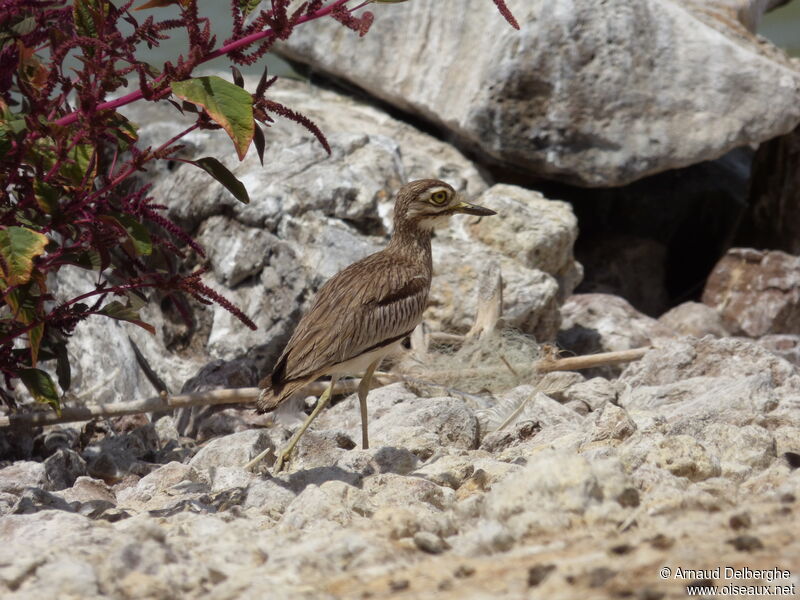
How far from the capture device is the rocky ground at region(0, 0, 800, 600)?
3.03 meters

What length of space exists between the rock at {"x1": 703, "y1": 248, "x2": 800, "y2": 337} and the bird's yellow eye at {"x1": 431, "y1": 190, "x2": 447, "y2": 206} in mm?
2992

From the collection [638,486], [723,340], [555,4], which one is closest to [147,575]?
[638,486]

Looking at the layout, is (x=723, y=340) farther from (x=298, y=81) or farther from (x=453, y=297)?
(x=298, y=81)

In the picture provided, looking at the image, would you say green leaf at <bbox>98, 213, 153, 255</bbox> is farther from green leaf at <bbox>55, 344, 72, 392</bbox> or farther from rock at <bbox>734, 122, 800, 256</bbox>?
rock at <bbox>734, 122, 800, 256</bbox>

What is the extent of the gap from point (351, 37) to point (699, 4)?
2346 millimetres

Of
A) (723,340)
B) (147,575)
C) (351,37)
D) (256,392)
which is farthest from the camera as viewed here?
(351,37)

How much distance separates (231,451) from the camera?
482 centimetres

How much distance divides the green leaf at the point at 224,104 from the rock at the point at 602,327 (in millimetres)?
3601

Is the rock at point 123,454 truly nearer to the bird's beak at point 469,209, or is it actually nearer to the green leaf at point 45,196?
the green leaf at point 45,196

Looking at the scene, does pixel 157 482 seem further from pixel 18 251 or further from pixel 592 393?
pixel 592 393

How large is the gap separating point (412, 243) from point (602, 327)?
6.64 ft

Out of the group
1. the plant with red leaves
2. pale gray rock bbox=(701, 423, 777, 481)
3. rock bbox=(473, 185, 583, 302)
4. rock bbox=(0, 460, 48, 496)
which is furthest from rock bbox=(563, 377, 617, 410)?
rock bbox=(0, 460, 48, 496)

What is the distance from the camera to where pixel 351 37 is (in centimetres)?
802

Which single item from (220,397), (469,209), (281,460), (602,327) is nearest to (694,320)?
(602,327)
